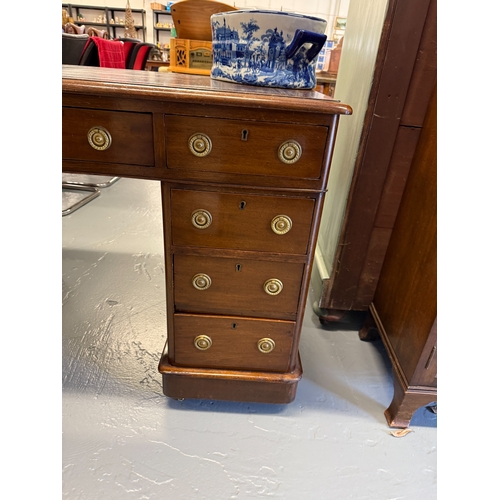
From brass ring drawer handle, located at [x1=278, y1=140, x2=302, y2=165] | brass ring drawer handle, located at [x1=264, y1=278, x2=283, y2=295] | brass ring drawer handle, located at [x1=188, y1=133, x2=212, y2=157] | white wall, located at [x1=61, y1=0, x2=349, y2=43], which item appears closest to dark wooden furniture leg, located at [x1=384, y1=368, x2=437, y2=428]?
brass ring drawer handle, located at [x1=264, y1=278, x2=283, y2=295]

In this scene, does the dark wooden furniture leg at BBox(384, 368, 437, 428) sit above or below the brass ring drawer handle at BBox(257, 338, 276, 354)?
below

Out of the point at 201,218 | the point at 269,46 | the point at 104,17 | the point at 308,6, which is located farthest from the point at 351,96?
the point at 104,17

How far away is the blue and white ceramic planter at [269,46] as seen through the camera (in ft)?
2.37

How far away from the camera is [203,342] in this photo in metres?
0.89

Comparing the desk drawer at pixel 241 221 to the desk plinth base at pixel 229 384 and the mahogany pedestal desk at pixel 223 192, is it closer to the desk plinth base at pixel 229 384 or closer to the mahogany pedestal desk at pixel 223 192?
the mahogany pedestal desk at pixel 223 192

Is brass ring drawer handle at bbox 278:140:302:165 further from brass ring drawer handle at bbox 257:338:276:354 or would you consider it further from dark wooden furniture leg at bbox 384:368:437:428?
dark wooden furniture leg at bbox 384:368:437:428

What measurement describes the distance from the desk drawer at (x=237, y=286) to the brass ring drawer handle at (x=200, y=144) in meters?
0.23

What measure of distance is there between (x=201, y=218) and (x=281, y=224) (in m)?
0.17

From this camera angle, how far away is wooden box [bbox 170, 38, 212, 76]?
1516mm

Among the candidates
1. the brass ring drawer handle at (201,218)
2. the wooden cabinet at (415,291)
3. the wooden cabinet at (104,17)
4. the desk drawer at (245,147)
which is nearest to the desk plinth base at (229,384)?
the wooden cabinet at (415,291)

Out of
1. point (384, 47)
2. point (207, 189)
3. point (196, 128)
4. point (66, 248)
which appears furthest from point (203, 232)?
point (66, 248)

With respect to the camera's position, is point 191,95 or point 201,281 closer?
point 191,95

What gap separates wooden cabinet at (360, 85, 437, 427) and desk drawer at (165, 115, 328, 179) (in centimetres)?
39

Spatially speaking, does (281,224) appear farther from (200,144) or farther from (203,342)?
(203,342)
